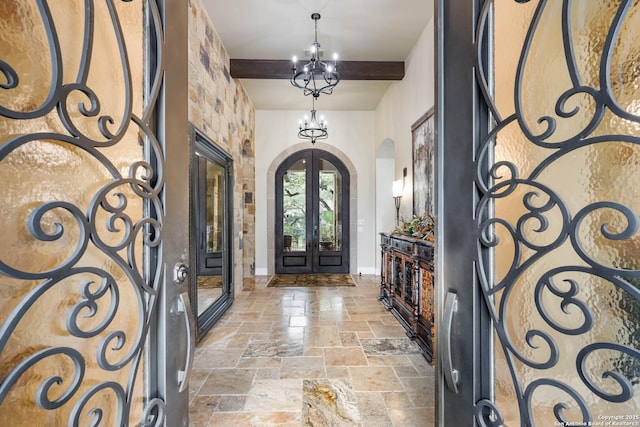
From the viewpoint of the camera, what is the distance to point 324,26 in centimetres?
348

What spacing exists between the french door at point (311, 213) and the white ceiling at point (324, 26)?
2465 mm

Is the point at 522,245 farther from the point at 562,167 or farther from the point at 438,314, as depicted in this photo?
the point at 438,314

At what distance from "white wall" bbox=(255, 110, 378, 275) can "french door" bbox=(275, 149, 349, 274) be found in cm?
25

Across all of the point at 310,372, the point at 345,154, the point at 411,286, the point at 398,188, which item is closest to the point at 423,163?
the point at 398,188

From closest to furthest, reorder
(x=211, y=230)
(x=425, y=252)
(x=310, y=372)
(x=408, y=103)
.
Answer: (x=310, y=372), (x=425, y=252), (x=211, y=230), (x=408, y=103)

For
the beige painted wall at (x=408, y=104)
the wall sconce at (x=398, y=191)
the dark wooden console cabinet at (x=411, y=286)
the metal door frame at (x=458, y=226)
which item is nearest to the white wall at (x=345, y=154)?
the beige painted wall at (x=408, y=104)

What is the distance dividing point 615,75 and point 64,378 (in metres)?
1.35

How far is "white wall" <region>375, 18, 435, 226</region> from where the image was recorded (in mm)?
3447

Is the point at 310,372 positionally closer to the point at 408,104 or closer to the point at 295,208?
the point at 408,104

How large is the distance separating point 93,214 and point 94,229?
34 mm

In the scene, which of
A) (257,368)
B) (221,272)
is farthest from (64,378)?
(221,272)

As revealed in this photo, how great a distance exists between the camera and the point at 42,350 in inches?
22.6

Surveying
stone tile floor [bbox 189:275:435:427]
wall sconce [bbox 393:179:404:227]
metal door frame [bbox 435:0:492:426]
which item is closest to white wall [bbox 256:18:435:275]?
wall sconce [bbox 393:179:404:227]

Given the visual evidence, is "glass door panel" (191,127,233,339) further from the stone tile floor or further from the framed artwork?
the framed artwork
